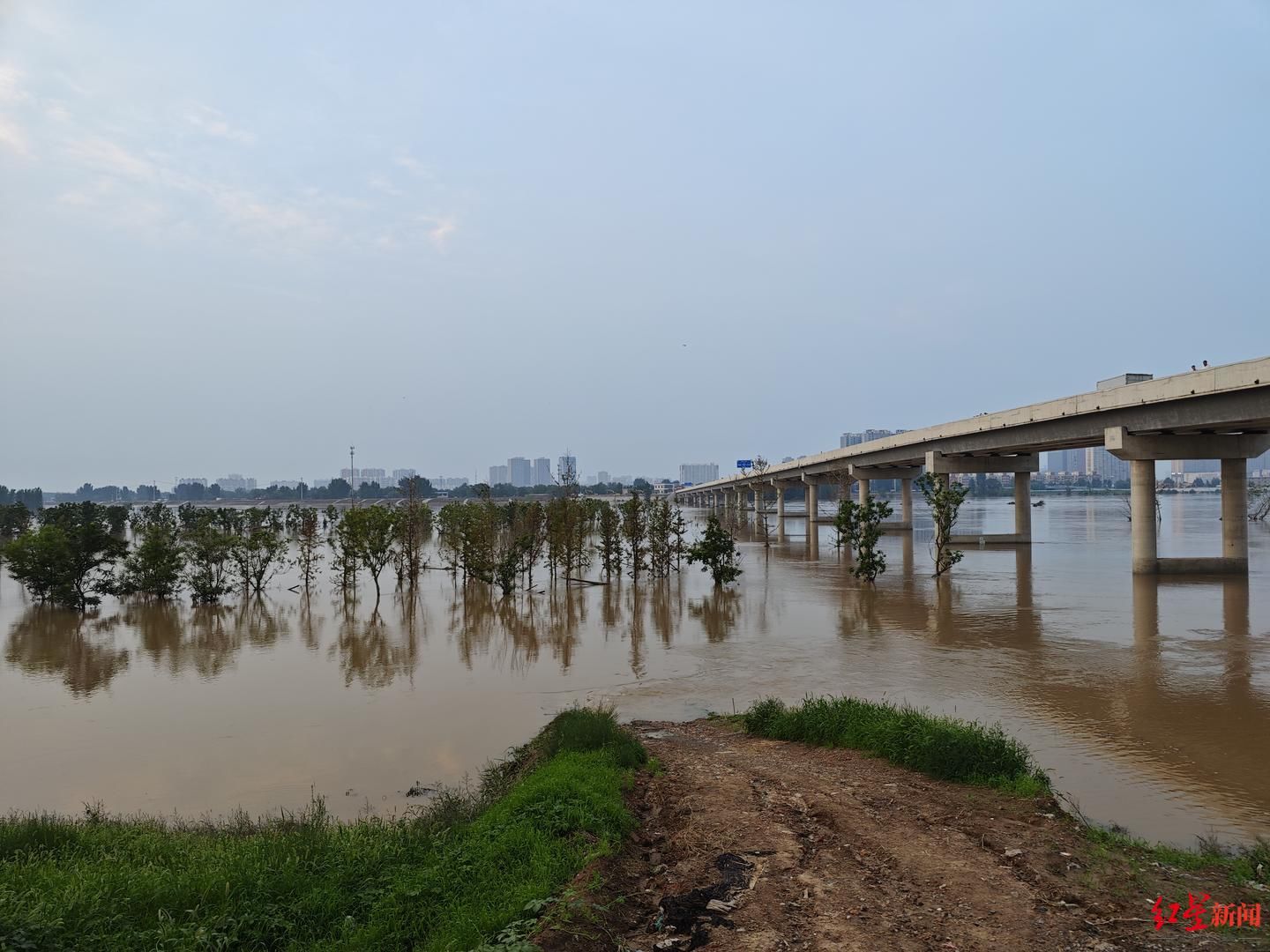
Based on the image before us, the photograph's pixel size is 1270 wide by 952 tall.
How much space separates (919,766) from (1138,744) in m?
4.39

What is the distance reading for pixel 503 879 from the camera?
6.50 m

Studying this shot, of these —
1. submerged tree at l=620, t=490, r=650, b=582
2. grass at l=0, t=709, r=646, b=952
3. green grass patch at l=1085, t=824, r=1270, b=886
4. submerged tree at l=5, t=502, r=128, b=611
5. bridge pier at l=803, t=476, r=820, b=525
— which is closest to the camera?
grass at l=0, t=709, r=646, b=952

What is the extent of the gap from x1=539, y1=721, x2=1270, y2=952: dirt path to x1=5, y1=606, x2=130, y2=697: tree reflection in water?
51.7 feet

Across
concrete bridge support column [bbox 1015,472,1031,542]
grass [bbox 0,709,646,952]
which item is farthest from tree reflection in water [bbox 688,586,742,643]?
concrete bridge support column [bbox 1015,472,1031,542]

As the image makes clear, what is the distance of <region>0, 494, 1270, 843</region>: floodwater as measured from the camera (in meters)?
11.0

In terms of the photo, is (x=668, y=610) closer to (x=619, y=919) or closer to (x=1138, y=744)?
(x=1138, y=744)

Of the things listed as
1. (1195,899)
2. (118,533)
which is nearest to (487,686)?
(1195,899)

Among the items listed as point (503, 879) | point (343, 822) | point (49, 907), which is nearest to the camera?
point (49, 907)

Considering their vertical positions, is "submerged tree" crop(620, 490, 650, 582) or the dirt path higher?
"submerged tree" crop(620, 490, 650, 582)

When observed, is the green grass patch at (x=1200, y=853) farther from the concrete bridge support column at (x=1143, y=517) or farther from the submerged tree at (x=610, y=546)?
the concrete bridge support column at (x=1143, y=517)

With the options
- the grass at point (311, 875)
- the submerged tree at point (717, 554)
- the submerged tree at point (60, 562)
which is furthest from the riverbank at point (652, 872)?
the submerged tree at point (60, 562)

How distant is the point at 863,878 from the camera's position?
6762 millimetres

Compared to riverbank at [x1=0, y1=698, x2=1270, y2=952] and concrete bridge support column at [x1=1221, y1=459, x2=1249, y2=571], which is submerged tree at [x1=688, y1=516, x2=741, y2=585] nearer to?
concrete bridge support column at [x1=1221, y1=459, x2=1249, y2=571]

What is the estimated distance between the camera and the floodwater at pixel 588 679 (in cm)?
1101
